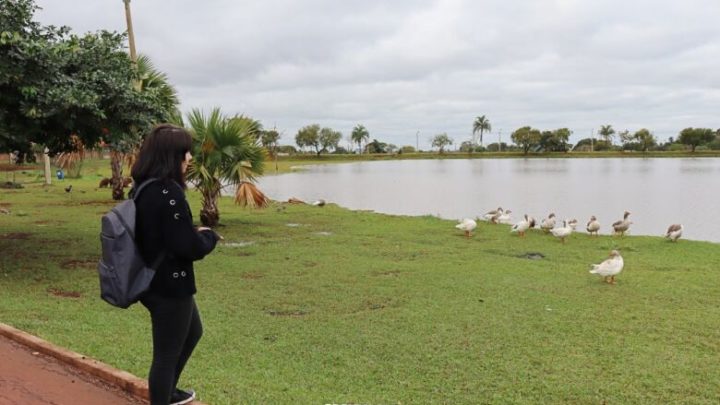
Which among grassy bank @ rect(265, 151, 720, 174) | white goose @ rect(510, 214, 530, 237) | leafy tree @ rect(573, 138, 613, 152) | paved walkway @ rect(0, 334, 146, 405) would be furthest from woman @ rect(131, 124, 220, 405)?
leafy tree @ rect(573, 138, 613, 152)

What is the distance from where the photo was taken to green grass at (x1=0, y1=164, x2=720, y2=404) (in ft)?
15.7

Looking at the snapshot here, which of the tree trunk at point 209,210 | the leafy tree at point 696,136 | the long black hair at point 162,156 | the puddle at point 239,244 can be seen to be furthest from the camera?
the leafy tree at point 696,136

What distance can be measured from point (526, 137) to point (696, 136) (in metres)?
27.2

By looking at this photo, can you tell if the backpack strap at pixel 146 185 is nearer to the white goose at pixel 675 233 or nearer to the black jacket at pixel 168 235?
the black jacket at pixel 168 235

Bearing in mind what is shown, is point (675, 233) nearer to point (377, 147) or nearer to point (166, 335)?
point (166, 335)

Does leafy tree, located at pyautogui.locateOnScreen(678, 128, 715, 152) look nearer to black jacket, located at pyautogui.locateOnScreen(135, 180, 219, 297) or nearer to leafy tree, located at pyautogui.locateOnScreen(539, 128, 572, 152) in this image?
leafy tree, located at pyautogui.locateOnScreen(539, 128, 572, 152)

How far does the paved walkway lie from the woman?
1.07 metres

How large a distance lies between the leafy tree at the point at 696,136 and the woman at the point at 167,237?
4285 inches

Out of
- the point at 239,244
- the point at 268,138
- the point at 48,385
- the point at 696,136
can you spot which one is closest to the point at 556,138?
the point at 696,136

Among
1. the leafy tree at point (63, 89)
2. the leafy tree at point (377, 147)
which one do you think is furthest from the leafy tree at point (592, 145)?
the leafy tree at point (63, 89)

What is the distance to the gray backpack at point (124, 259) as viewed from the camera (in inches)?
127

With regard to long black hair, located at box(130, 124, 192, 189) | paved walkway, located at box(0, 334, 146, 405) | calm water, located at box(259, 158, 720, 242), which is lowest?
calm water, located at box(259, 158, 720, 242)

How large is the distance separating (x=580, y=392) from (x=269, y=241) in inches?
349

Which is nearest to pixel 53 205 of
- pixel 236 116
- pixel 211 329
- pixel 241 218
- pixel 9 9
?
pixel 241 218
